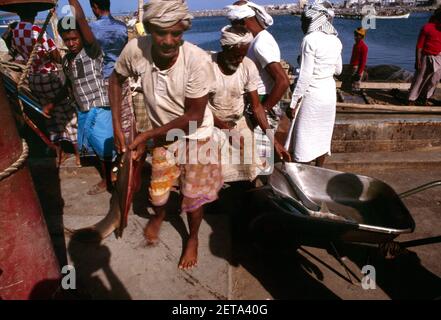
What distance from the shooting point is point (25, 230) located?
6.81 ft

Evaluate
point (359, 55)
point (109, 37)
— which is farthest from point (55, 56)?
point (359, 55)

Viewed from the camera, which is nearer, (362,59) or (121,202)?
(121,202)

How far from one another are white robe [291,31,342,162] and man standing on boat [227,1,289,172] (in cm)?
37

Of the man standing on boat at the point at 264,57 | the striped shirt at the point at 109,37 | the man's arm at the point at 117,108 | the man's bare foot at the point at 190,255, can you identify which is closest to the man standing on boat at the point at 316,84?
the man standing on boat at the point at 264,57

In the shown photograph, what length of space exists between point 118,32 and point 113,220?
83.0 inches

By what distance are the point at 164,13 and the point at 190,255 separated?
77.1 inches

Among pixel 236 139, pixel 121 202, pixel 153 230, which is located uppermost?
pixel 236 139

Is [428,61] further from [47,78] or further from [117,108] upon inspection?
[47,78]

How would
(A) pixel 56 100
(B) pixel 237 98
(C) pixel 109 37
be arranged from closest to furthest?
(B) pixel 237 98, (C) pixel 109 37, (A) pixel 56 100

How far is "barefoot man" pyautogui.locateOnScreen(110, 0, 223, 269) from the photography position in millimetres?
2184

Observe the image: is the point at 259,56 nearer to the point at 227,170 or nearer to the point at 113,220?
the point at 227,170

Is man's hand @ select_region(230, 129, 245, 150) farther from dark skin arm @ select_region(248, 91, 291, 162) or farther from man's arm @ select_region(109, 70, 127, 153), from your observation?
man's arm @ select_region(109, 70, 127, 153)

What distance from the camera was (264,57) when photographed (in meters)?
3.31

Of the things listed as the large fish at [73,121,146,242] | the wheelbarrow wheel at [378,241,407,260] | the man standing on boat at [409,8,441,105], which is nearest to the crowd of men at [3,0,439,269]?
the large fish at [73,121,146,242]
